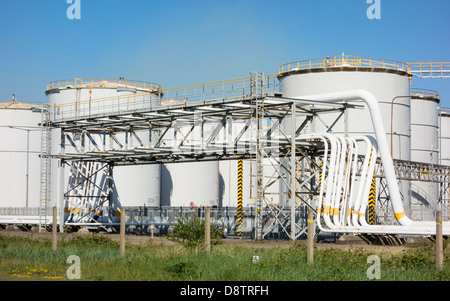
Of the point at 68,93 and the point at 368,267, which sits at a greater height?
the point at 68,93

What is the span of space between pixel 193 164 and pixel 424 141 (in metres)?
18.6

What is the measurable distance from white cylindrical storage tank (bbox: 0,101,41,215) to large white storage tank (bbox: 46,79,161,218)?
504 cm

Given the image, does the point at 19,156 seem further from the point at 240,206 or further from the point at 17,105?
the point at 240,206

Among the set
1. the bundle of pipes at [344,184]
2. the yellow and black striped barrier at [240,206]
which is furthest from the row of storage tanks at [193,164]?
the bundle of pipes at [344,184]

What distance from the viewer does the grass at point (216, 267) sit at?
15.6m

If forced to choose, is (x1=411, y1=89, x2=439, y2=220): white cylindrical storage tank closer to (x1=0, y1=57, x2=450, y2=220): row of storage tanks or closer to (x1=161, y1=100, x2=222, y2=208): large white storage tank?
(x1=0, y1=57, x2=450, y2=220): row of storage tanks

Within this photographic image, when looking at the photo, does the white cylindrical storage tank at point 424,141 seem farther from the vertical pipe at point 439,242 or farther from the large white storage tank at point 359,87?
the vertical pipe at point 439,242

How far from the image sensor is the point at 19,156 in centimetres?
5159

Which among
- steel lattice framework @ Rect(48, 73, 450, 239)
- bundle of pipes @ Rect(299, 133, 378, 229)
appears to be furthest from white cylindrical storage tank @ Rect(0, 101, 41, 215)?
bundle of pipes @ Rect(299, 133, 378, 229)

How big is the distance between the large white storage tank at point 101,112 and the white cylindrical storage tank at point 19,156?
5.04 meters
